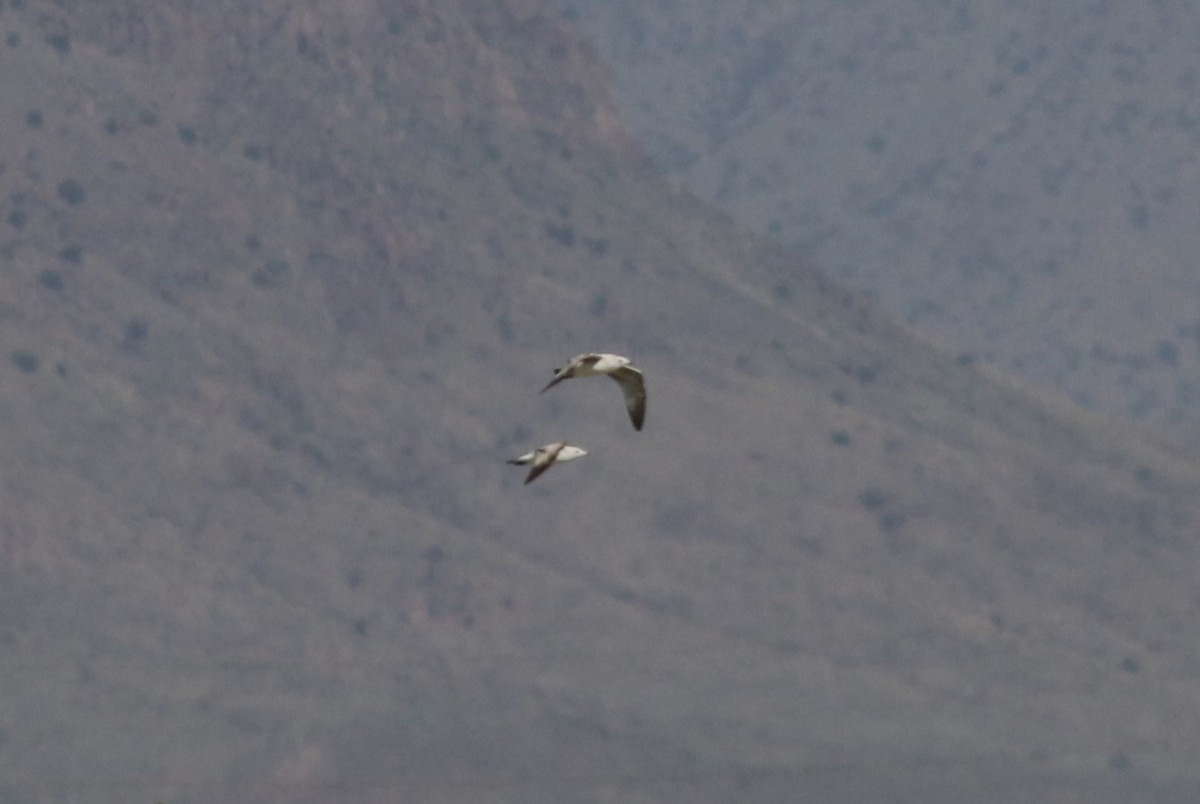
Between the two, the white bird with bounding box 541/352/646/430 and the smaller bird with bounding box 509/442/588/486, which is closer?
the smaller bird with bounding box 509/442/588/486

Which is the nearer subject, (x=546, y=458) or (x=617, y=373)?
(x=546, y=458)

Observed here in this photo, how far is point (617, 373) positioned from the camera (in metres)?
54.9

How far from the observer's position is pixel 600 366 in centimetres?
5266

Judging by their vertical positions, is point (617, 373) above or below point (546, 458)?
above

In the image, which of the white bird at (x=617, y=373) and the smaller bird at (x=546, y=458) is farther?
the white bird at (x=617, y=373)

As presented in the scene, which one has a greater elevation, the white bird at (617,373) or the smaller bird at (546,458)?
the white bird at (617,373)

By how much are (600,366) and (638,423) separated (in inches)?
111

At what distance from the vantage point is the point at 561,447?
52.7m

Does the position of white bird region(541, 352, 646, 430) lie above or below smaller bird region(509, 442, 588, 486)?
above

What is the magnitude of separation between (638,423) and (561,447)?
285cm

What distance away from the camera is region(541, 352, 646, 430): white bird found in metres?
52.7

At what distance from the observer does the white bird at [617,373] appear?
52.7 metres

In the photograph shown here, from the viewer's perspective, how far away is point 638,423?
181ft
